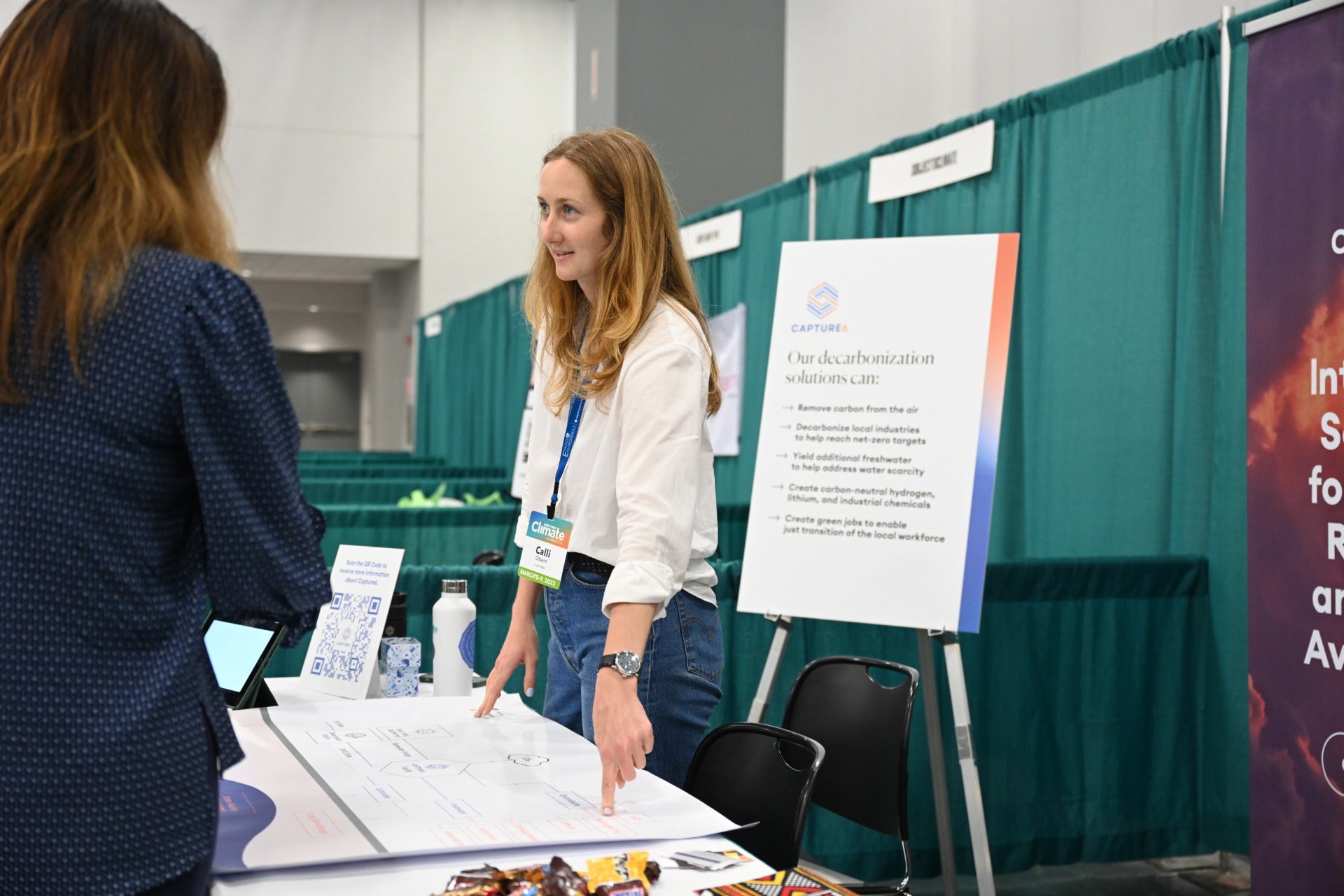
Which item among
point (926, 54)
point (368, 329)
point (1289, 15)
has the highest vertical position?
point (926, 54)

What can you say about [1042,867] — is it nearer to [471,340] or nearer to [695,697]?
[695,697]

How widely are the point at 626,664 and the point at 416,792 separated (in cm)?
27

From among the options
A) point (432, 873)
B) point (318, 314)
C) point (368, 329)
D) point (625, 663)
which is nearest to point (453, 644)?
point (625, 663)

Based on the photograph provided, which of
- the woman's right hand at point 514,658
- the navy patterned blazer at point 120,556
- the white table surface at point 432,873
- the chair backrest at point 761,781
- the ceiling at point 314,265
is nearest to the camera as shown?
the navy patterned blazer at point 120,556

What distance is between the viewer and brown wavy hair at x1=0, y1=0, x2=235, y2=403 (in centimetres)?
82

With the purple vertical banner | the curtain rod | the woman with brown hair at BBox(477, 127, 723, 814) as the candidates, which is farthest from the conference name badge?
→ the curtain rod

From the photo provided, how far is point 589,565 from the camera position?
151 centimetres

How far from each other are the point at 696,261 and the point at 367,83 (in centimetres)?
620

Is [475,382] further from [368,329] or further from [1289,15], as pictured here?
[1289,15]

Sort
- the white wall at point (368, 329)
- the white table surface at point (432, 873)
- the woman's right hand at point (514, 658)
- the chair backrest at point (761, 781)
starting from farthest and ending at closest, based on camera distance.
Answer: the white wall at point (368, 329) → the woman's right hand at point (514, 658) → the chair backrest at point (761, 781) → the white table surface at point (432, 873)

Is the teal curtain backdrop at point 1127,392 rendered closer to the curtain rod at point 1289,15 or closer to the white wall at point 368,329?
the curtain rod at point 1289,15

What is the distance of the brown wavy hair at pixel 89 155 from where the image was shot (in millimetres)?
822

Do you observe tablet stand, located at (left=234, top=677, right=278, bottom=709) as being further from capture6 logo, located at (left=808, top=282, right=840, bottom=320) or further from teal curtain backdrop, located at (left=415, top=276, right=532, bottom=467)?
teal curtain backdrop, located at (left=415, top=276, right=532, bottom=467)

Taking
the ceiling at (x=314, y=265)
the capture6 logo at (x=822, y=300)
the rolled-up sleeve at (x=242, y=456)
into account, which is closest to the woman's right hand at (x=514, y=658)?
the rolled-up sleeve at (x=242, y=456)
